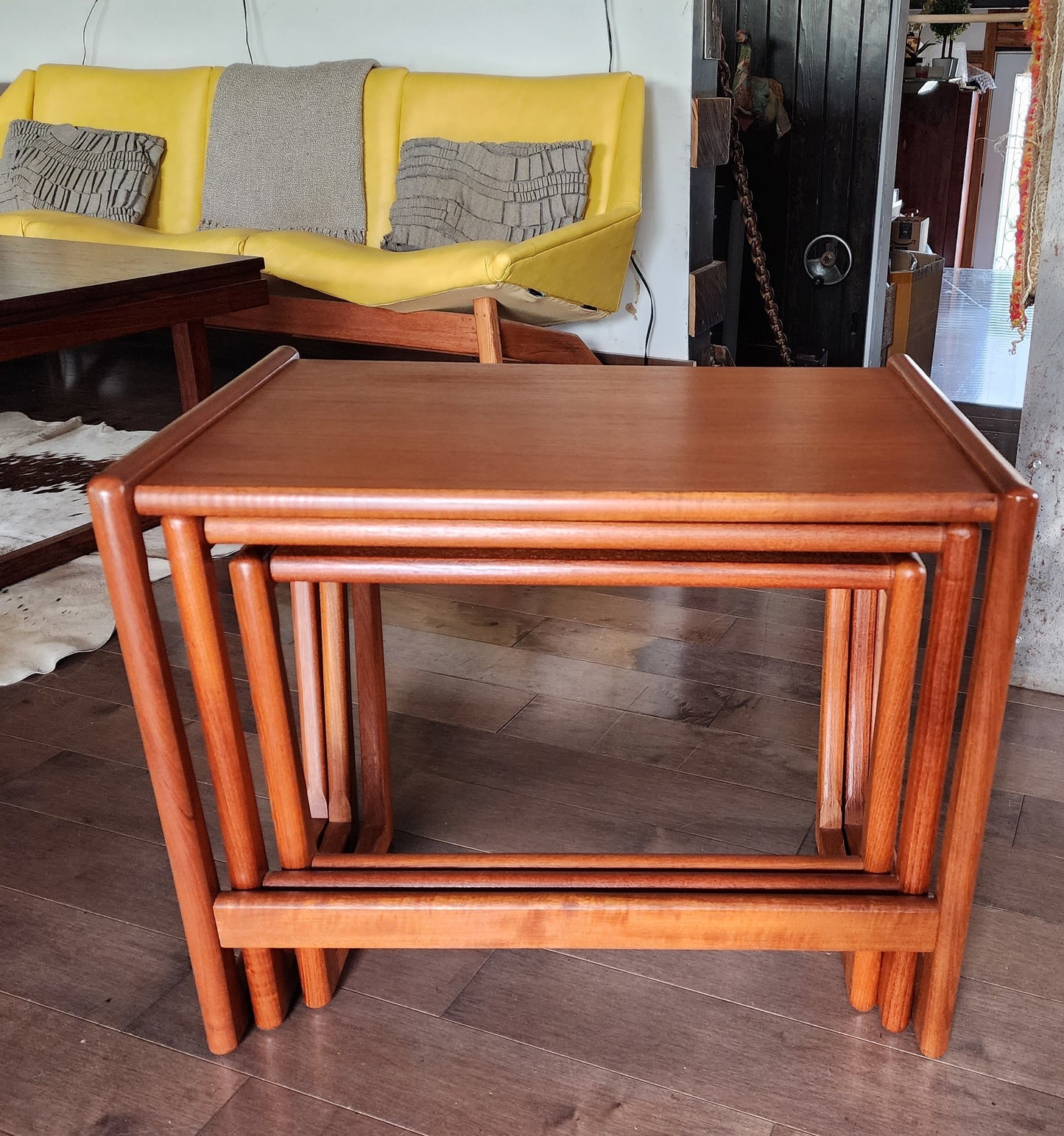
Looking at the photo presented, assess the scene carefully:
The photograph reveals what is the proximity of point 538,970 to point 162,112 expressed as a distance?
3213mm

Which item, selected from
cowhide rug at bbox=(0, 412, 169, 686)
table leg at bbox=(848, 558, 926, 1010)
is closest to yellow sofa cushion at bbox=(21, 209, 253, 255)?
cowhide rug at bbox=(0, 412, 169, 686)

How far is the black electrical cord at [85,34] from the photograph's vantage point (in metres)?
3.74

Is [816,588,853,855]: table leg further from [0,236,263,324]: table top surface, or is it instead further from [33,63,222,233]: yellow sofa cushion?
[33,63,222,233]: yellow sofa cushion

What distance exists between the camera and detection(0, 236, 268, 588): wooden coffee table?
1963mm

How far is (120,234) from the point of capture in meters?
3.11

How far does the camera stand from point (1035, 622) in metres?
1.69

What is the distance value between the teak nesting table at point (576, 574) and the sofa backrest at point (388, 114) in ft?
6.44

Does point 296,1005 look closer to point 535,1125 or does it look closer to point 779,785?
point 535,1125

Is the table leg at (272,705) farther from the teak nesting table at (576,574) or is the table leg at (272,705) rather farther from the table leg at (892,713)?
the table leg at (892,713)

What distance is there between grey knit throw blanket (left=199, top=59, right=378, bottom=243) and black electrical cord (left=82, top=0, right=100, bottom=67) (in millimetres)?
713

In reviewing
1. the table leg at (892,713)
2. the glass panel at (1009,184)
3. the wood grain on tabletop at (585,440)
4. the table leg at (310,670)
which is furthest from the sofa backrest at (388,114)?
the glass panel at (1009,184)

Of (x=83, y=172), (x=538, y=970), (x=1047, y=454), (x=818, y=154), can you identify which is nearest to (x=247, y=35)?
(x=83, y=172)

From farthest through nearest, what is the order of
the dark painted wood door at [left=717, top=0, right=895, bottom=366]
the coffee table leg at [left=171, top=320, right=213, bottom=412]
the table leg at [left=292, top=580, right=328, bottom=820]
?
the dark painted wood door at [left=717, top=0, right=895, bottom=366] → the coffee table leg at [left=171, top=320, right=213, bottom=412] → the table leg at [left=292, top=580, right=328, bottom=820]

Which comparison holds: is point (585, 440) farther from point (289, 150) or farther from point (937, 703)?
point (289, 150)
